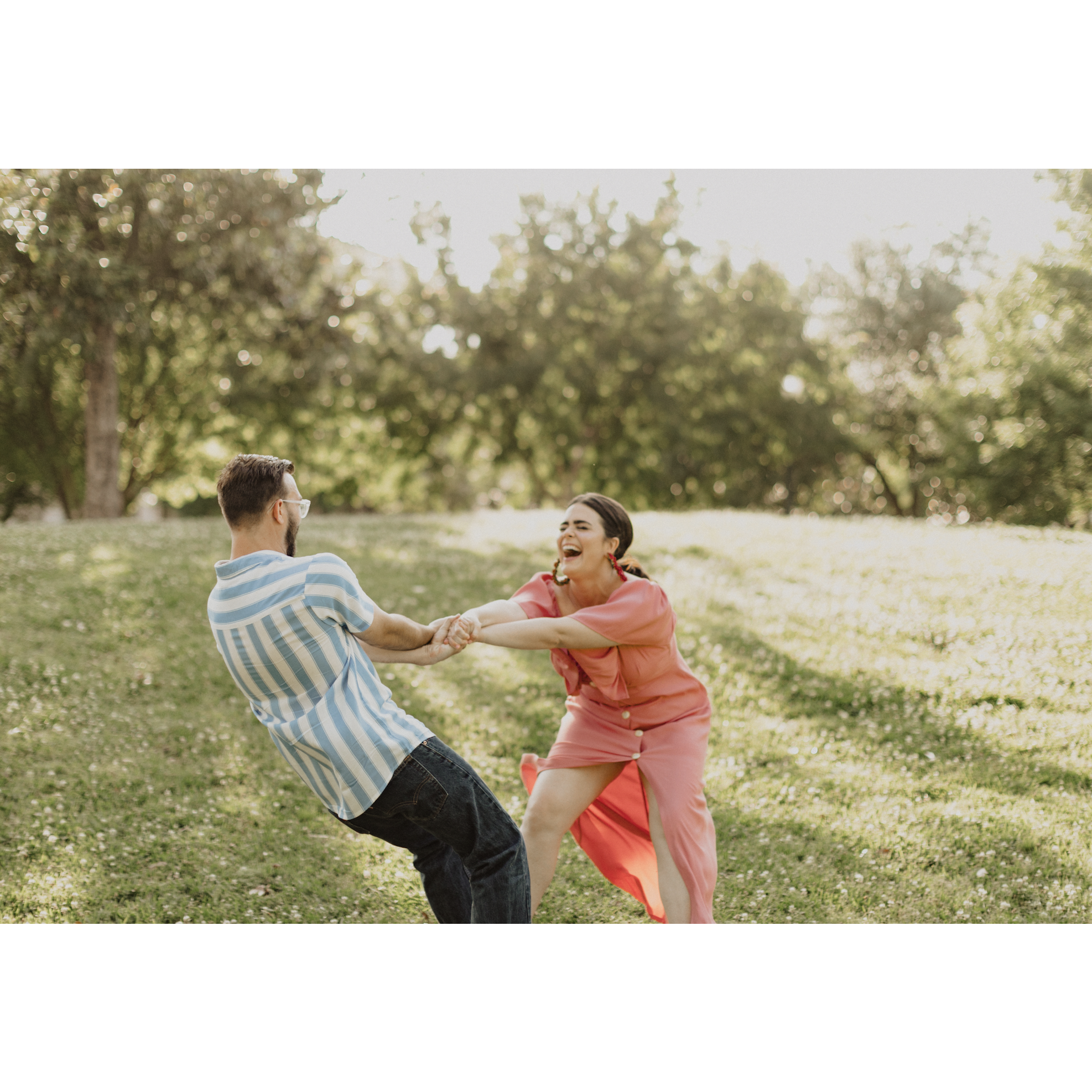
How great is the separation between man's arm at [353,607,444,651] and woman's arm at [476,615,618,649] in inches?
18.5

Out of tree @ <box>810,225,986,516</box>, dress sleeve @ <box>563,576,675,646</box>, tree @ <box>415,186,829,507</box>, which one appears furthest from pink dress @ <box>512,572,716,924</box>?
tree @ <box>810,225,986,516</box>

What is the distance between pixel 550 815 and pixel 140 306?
19051 mm

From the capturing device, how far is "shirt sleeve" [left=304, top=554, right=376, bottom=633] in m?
3.62

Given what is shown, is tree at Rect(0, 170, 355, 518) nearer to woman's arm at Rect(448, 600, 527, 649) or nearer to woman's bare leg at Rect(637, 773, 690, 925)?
woman's arm at Rect(448, 600, 527, 649)

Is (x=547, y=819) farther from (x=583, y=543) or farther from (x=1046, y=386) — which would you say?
(x=1046, y=386)

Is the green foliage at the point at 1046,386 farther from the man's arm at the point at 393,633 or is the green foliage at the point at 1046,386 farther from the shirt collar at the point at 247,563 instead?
the shirt collar at the point at 247,563

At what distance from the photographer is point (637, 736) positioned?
16.4ft

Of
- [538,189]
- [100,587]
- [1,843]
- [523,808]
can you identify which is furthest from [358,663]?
[538,189]

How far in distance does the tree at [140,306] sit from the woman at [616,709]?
577 inches

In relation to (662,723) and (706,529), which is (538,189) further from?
(662,723)

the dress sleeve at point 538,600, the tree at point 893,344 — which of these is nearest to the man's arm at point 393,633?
the dress sleeve at point 538,600

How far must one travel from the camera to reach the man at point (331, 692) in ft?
11.9

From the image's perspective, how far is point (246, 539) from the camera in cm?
377

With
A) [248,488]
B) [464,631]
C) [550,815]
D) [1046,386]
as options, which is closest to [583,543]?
[464,631]
